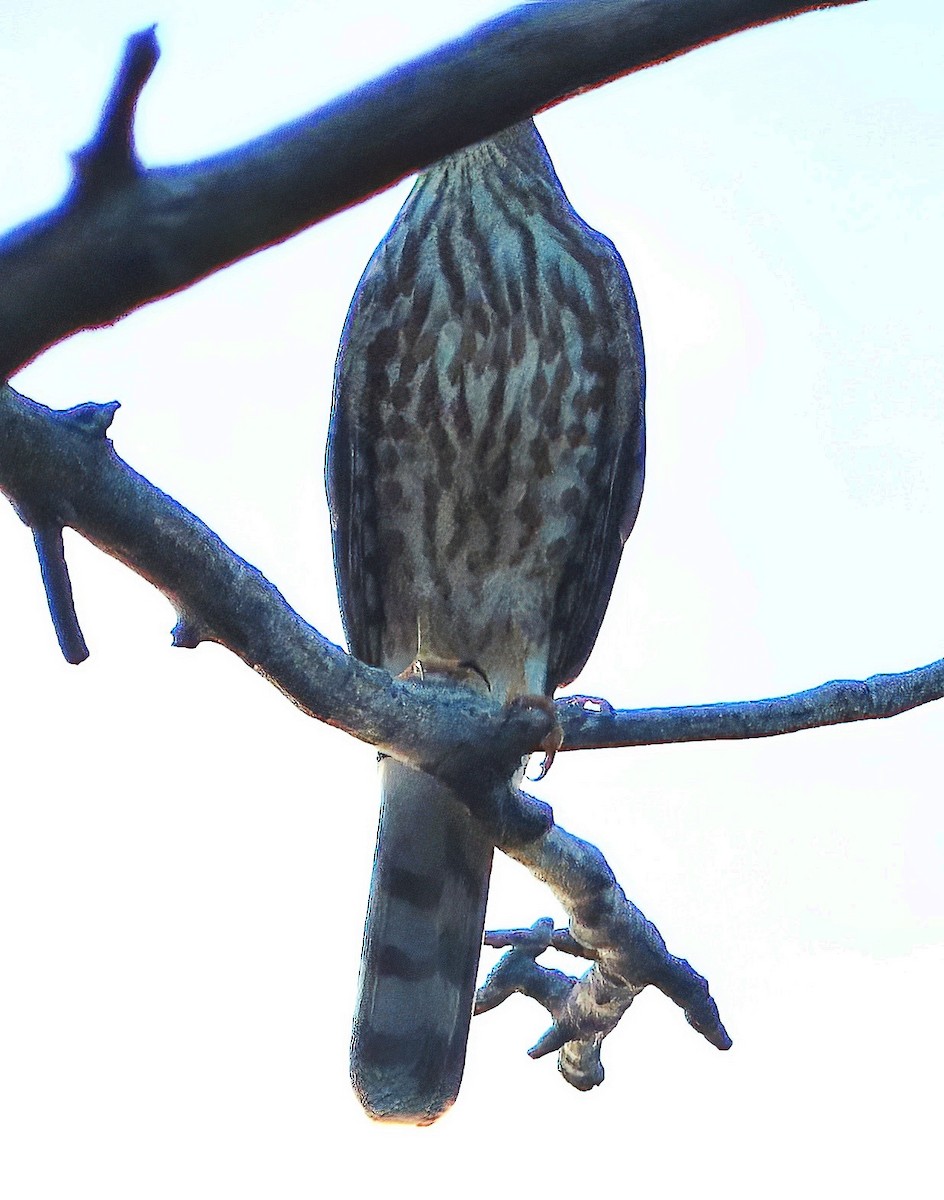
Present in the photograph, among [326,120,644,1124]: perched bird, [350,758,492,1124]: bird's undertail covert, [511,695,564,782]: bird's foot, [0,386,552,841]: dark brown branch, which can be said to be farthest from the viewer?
[326,120,644,1124]: perched bird

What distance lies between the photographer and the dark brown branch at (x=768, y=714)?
2463mm

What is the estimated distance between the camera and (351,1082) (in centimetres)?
314

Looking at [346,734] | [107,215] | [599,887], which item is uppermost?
[599,887]

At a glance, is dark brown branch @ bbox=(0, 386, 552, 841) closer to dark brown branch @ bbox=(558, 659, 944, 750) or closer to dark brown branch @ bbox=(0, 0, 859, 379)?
dark brown branch @ bbox=(558, 659, 944, 750)

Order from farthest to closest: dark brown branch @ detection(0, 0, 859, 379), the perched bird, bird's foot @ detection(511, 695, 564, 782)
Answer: the perched bird < bird's foot @ detection(511, 695, 564, 782) < dark brown branch @ detection(0, 0, 859, 379)

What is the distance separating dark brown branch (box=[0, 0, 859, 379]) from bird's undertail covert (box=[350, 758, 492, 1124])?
2614 mm

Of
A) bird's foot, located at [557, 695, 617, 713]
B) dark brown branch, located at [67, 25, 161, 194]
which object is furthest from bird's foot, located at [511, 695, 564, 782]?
dark brown branch, located at [67, 25, 161, 194]

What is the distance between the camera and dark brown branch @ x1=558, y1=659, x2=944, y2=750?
2463mm

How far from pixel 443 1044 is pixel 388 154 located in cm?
275

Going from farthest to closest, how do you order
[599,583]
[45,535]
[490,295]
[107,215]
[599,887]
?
[599,583], [490,295], [599,887], [45,535], [107,215]

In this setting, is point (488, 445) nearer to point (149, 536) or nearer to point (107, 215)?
point (149, 536)

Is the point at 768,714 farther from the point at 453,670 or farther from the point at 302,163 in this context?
the point at 302,163

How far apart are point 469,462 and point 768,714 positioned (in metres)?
1.22

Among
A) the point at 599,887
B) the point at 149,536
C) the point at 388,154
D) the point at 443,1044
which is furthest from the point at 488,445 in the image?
the point at 388,154
